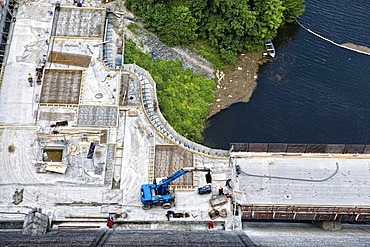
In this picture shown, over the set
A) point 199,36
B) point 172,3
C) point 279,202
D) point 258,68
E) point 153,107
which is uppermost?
point 172,3

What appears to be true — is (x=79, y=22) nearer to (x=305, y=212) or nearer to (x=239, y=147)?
(x=239, y=147)

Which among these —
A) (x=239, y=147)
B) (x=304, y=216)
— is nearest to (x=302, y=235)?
(x=304, y=216)

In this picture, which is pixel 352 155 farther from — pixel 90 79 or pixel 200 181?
pixel 90 79

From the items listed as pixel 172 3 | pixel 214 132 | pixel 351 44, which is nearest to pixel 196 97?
pixel 214 132

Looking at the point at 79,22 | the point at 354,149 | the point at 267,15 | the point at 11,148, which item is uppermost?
the point at 267,15

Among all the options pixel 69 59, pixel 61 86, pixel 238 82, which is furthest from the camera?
pixel 238 82

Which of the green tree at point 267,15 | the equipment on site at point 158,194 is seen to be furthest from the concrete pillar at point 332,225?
the green tree at point 267,15
